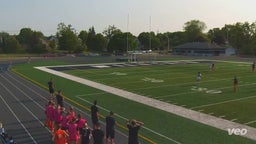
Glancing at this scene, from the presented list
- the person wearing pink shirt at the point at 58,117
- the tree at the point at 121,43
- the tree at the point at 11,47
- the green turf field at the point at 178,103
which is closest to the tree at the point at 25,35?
the tree at the point at 11,47

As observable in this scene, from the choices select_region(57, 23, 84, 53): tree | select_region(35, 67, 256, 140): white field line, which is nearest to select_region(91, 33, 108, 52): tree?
select_region(57, 23, 84, 53): tree

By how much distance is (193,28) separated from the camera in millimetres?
135625

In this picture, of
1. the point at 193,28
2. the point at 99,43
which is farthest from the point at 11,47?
the point at 193,28

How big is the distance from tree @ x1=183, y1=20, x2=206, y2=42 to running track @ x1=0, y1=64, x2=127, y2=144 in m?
112

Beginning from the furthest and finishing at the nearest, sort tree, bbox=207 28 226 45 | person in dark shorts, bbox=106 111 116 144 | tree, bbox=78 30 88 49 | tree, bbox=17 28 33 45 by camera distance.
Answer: tree, bbox=207 28 226 45 < tree, bbox=78 30 88 49 < tree, bbox=17 28 33 45 < person in dark shorts, bbox=106 111 116 144

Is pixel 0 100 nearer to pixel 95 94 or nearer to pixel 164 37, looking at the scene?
pixel 95 94

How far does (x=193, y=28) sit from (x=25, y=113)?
124515 millimetres

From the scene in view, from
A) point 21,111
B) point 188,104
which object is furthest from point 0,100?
point 188,104

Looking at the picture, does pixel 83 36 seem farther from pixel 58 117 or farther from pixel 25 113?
pixel 58 117

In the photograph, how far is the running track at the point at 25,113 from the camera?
42.9ft

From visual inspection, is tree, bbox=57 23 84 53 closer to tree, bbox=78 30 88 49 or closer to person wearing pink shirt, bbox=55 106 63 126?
tree, bbox=78 30 88 49

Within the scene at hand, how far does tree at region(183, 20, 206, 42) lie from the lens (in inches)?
5251

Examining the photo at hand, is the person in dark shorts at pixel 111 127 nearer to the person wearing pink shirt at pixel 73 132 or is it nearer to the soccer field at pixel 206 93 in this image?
the person wearing pink shirt at pixel 73 132

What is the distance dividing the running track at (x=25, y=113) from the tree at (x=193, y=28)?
112 m
